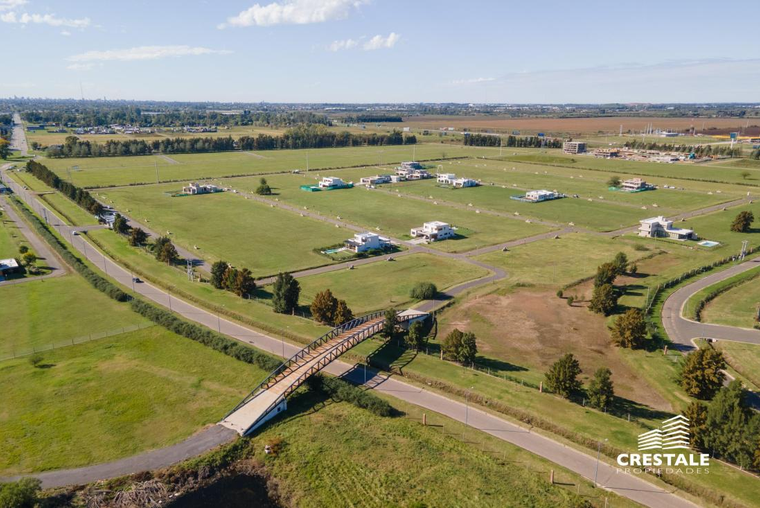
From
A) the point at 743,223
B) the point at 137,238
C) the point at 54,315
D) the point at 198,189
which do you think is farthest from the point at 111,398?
the point at 743,223

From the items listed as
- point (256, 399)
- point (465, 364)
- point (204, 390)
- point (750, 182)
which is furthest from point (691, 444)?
point (750, 182)

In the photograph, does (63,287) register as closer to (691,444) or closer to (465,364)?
(465,364)

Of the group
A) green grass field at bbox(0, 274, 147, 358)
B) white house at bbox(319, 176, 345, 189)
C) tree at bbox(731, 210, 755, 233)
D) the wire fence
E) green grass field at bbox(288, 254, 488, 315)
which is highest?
white house at bbox(319, 176, 345, 189)

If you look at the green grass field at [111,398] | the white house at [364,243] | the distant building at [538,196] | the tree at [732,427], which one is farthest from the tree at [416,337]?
the distant building at [538,196]

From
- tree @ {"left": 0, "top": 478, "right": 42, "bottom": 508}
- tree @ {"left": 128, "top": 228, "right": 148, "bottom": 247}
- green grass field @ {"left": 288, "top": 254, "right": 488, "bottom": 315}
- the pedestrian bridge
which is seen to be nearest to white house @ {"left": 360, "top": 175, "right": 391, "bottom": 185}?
green grass field @ {"left": 288, "top": 254, "right": 488, "bottom": 315}

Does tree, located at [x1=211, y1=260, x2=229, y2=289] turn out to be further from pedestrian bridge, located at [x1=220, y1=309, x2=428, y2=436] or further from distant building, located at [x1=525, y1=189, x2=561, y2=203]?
distant building, located at [x1=525, y1=189, x2=561, y2=203]

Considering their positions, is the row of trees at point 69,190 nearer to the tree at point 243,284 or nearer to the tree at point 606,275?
the tree at point 243,284
